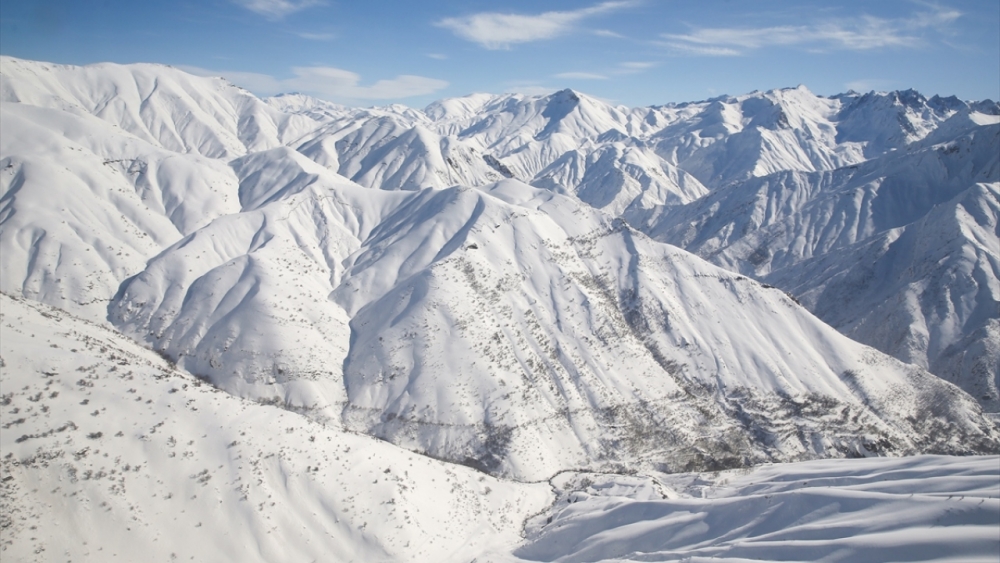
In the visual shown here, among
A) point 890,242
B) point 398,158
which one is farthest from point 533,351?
point 398,158

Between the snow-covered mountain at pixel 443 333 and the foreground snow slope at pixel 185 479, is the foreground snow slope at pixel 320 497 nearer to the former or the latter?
the foreground snow slope at pixel 185 479

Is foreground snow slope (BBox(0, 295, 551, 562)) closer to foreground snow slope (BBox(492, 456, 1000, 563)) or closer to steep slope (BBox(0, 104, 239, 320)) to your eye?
foreground snow slope (BBox(492, 456, 1000, 563))

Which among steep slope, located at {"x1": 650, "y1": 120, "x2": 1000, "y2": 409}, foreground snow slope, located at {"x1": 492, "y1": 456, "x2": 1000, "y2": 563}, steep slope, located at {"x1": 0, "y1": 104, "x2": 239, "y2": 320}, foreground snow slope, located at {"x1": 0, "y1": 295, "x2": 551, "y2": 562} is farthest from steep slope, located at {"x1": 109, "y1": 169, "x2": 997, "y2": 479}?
steep slope, located at {"x1": 650, "y1": 120, "x2": 1000, "y2": 409}

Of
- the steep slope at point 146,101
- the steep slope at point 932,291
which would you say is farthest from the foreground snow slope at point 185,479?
the steep slope at point 146,101

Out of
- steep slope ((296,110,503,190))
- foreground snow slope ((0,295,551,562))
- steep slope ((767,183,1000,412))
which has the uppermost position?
steep slope ((296,110,503,190))

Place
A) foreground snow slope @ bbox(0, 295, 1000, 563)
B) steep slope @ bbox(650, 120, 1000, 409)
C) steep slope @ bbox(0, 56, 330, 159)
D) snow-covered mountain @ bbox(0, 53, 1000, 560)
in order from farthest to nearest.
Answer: steep slope @ bbox(0, 56, 330, 159)
steep slope @ bbox(650, 120, 1000, 409)
snow-covered mountain @ bbox(0, 53, 1000, 560)
foreground snow slope @ bbox(0, 295, 1000, 563)

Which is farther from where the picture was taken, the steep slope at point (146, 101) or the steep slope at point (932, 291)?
the steep slope at point (146, 101)

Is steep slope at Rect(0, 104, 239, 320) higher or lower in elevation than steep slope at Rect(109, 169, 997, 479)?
higher

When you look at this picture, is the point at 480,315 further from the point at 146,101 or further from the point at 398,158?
the point at 146,101

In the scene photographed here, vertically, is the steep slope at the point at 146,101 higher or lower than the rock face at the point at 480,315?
higher

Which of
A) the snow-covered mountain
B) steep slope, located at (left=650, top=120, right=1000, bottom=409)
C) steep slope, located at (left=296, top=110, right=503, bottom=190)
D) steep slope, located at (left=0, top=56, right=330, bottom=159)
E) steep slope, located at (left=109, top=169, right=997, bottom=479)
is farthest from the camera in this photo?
steep slope, located at (left=296, top=110, right=503, bottom=190)
